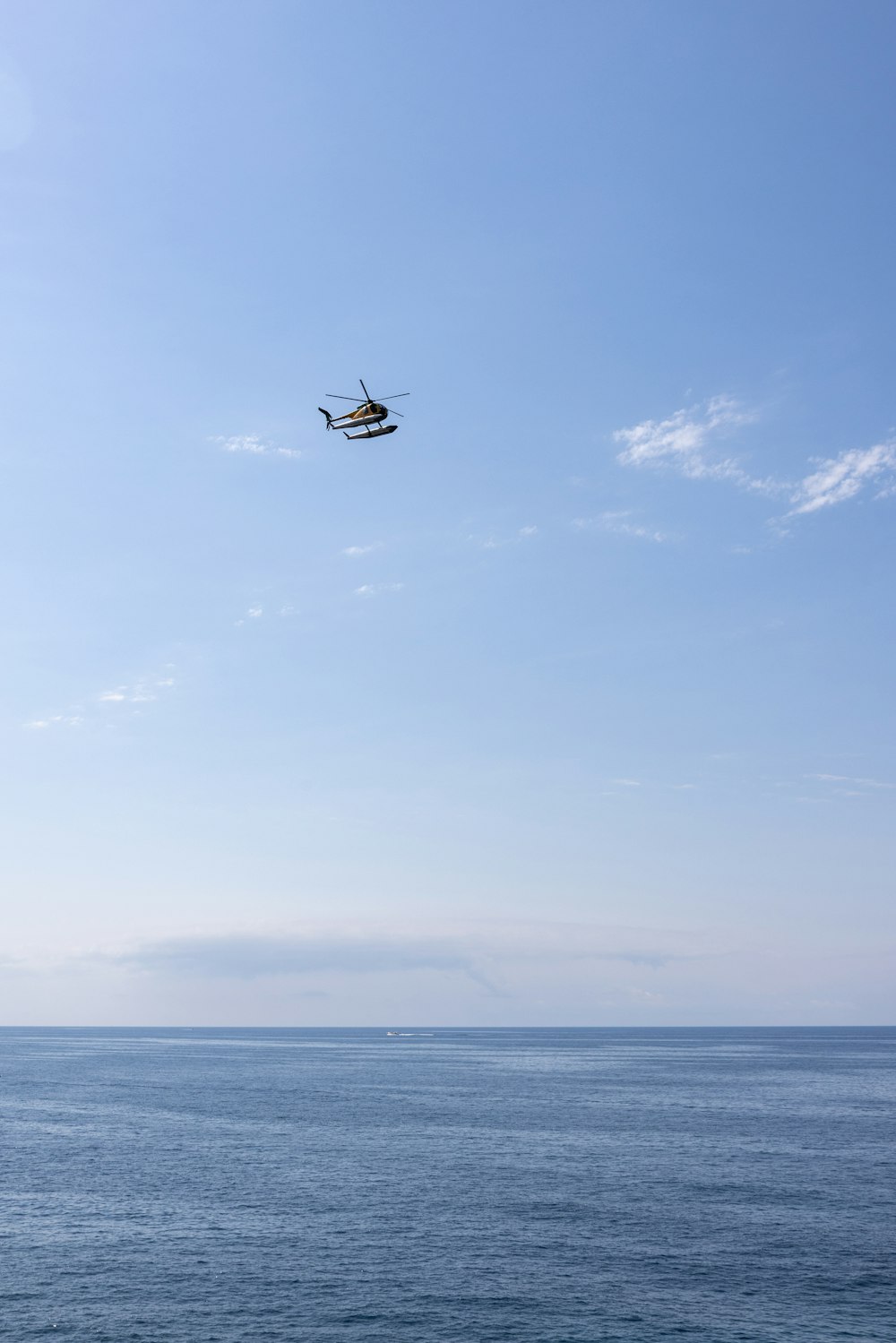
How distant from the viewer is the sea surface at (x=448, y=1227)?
5578 cm

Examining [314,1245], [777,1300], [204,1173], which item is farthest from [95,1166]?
[777,1300]

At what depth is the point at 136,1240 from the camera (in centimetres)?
7094

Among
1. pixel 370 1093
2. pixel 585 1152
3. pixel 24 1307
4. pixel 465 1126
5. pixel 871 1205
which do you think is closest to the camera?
pixel 24 1307

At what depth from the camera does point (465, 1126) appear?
126625 mm

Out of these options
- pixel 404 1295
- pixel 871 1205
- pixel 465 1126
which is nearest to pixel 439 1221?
pixel 404 1295

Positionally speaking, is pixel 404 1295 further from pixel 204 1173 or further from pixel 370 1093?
pixel 370 1093

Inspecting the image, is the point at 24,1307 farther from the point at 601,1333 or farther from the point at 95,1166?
the point at 95,1166

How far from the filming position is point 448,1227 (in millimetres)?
Result: 74500

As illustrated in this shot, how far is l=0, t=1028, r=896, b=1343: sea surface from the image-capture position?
183 ft

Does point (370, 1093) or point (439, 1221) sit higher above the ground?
point (439, 1221)

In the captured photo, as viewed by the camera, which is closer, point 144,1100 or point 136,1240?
point 136,1240

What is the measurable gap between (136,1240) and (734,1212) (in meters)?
48.2

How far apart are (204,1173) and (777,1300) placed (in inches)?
2310

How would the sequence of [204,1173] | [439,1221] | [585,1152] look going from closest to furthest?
[439,1221], [204,1173], [585,1152]
